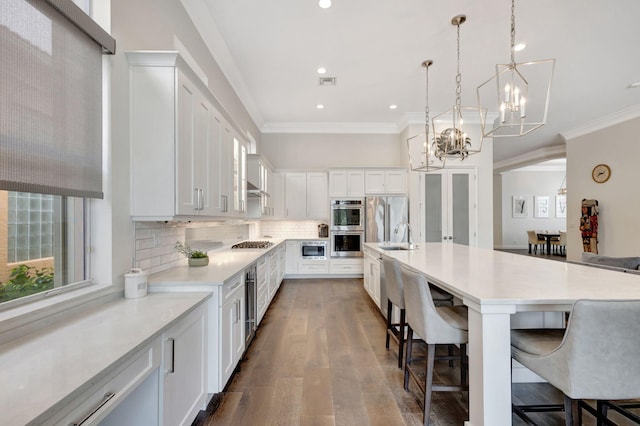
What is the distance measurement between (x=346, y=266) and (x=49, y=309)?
4.87 m

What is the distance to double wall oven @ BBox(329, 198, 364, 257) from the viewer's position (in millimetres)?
5672

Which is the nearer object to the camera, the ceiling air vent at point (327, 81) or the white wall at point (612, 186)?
the ceiling air vent at point (327, 81)

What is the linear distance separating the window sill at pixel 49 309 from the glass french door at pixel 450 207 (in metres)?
5.18

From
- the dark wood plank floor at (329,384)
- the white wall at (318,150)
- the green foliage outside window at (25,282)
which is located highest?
the white wall at (318,150)

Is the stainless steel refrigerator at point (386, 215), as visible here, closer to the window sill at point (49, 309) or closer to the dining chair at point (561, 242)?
the window sill at point (49, 309)

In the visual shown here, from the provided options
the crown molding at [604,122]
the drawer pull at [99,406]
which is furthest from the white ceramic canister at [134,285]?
the crown molding at [604,122]

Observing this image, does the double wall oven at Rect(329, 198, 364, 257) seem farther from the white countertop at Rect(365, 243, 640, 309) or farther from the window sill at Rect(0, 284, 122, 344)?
the window sill at Rect(0, 284, 122, 344)

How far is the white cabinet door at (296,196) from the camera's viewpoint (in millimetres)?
5938

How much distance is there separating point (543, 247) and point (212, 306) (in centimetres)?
1326

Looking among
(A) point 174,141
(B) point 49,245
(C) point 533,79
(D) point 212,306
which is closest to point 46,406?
(B) point 49,245

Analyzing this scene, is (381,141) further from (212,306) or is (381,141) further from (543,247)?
(543,247)

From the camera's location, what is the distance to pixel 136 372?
1.10 metres

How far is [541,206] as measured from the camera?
11344 millimetres

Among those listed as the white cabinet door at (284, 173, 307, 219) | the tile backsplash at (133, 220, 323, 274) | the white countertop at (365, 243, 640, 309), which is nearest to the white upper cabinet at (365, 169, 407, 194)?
the white cabinet door at (284, 173, 307, 219)
